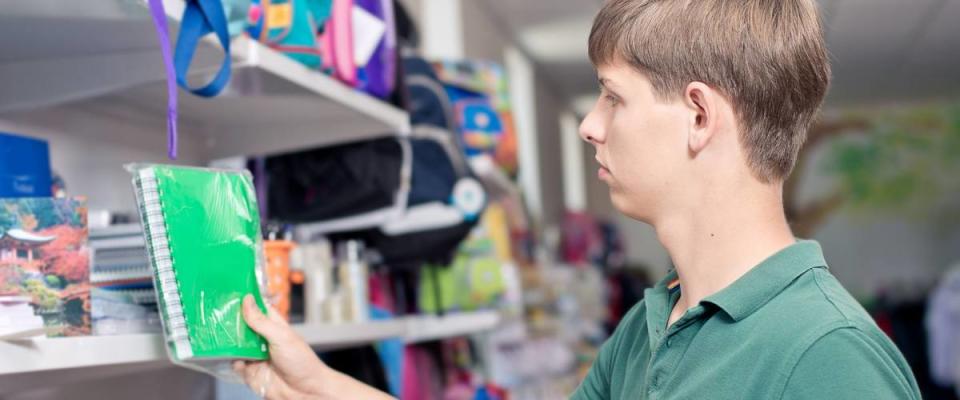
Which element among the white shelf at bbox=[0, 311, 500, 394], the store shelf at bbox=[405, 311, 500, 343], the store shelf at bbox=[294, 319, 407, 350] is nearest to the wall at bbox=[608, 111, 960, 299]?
the store shelf at bbox=[405, 311, 500, 343]

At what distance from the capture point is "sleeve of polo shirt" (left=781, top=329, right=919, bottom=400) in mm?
896

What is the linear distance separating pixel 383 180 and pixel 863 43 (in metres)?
5.29

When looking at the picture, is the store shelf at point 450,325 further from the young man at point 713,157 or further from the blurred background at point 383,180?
the young man at point 713,157

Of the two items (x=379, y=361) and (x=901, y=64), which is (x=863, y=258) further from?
(x=379, y=361)

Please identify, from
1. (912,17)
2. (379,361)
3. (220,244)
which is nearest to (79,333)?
(220,244)

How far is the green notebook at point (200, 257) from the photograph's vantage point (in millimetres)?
1084

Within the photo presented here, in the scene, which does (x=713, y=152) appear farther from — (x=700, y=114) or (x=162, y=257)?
(x=162, y=257)

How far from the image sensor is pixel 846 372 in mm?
903

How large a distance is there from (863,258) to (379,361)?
296 inches

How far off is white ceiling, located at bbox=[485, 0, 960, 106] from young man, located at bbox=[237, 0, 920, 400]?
404 centimetres

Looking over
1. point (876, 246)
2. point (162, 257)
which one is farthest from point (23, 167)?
point (876, 246)

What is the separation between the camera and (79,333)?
111 centimetres

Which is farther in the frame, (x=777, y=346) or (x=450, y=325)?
(x=450, y=325)

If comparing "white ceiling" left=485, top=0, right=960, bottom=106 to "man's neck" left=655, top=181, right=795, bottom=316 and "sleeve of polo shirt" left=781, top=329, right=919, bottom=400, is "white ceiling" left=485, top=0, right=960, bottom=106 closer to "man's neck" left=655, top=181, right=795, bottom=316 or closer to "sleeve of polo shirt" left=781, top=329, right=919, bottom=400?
"man's neck" left=655, top=181, right=795, bottom=316
